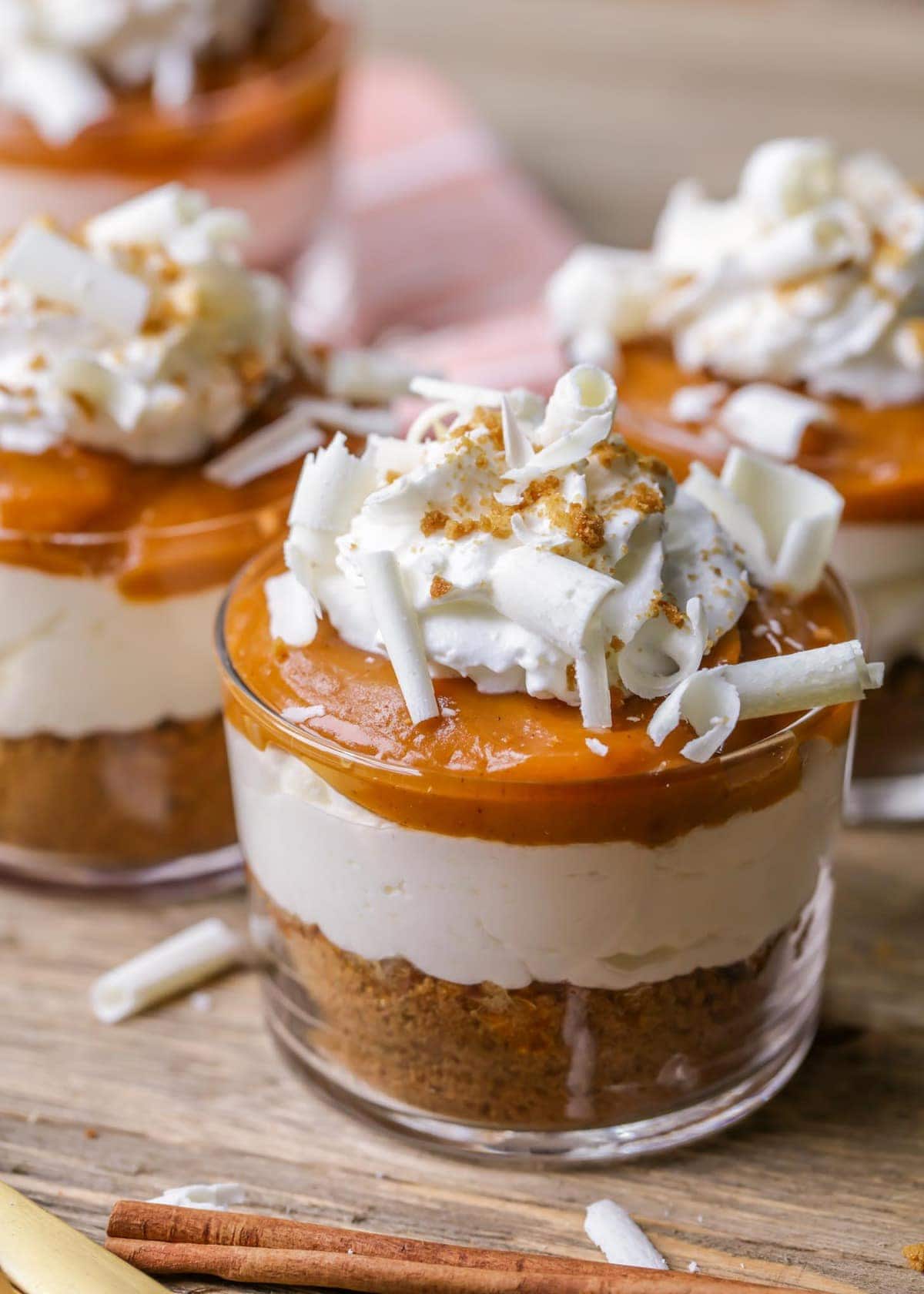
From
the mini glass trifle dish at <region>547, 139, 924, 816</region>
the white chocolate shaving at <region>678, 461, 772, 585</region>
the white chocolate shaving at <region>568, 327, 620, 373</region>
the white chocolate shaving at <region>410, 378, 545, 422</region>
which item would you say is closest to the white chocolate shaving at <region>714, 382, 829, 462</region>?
the mini glass trifle dish at <region>547, 139, 924, 816</region>

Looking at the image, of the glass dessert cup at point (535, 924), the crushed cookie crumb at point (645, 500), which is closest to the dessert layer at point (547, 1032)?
the glass dessert cup at point (535, 924)

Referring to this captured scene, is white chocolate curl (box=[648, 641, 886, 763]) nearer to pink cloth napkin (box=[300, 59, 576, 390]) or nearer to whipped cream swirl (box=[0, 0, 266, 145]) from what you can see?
pink cloth napkin (box=[300, 59, 576, 390])

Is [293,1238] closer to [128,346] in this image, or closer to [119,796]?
[119,796]

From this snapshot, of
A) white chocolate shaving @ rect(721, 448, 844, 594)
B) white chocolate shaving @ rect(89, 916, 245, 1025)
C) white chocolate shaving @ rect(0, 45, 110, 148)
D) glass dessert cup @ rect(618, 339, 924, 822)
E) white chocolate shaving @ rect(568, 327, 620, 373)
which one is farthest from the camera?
white chocolate shaving @ rect(0, 45, 110, 148)

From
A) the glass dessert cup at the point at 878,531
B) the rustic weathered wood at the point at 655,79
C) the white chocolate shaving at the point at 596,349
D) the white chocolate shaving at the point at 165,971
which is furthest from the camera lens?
the rustic weathered wood at the point at 655,79

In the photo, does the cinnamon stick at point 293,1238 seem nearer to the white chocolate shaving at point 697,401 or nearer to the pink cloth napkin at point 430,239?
the white chocolate shaving at point 697,401

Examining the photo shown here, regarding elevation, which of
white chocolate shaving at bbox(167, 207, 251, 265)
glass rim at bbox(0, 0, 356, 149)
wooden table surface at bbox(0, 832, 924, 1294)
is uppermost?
white chocolate shaving at bbox(167, 207, 251, 265)

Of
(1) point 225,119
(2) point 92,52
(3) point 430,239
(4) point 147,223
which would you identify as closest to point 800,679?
(4) point 147,223
